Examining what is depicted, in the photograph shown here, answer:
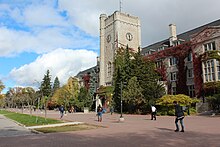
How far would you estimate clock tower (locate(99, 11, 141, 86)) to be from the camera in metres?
57.5

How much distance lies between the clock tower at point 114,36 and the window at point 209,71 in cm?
2382

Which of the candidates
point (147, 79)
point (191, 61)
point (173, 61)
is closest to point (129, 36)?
point (173, 61)

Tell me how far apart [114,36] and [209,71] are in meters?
26.7

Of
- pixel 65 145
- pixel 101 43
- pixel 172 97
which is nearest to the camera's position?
pixel 65 145

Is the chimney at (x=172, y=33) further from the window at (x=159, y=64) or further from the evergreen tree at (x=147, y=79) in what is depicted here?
the evergreen tree at (x=147, y=79)

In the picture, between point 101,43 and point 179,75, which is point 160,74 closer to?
point 179,75

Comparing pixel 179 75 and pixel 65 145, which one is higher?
pixel 179 75

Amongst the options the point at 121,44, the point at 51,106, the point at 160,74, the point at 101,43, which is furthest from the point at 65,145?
the point at 51,106

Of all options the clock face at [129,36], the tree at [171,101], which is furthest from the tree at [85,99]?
the tree at [171,101]

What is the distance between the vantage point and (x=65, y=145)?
36.4 ft

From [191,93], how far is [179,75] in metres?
3.80

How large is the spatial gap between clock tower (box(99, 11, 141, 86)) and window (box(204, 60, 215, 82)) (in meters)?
23.8

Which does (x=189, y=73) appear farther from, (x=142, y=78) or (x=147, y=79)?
(x=142, y=78)

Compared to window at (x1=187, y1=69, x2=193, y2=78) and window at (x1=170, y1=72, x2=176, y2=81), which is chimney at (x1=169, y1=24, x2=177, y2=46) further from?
window at (x1=187, y1=69, x2=193, y2=78)
